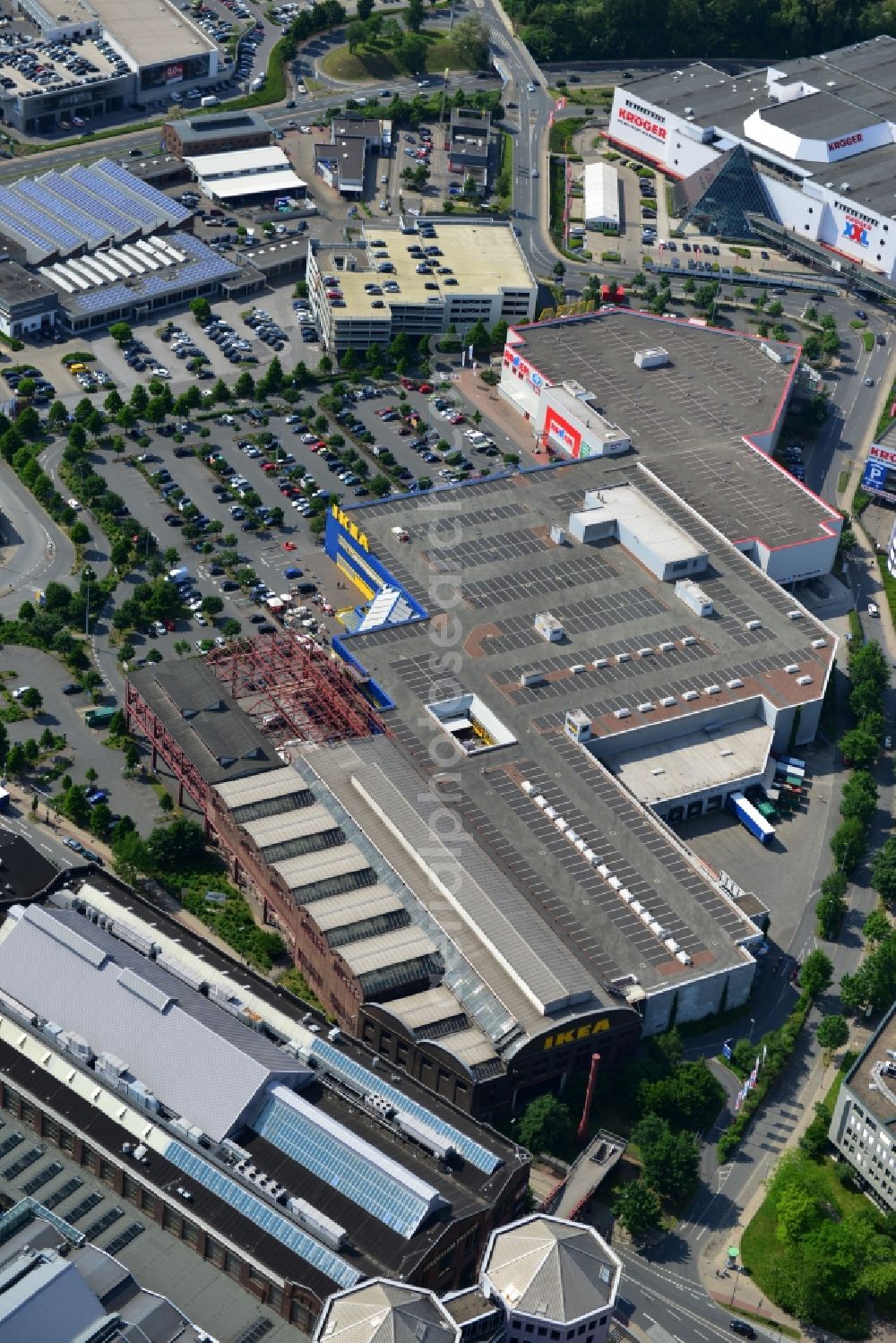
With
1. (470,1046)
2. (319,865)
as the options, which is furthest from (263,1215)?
(319,865)

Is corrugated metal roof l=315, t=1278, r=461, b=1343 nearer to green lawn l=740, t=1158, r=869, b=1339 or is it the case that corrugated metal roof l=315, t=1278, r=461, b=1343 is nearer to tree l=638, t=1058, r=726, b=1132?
green lawn l=740, t=1158, r=869, b=1339

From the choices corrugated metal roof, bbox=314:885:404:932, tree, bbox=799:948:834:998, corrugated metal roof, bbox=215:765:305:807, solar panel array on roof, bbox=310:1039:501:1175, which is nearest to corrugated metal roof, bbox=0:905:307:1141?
solar panel array on roof, bbox=310:1039:501:1175

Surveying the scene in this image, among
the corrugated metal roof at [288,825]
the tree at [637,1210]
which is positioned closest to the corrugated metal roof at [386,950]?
the corrugated metal roof at [288,825]

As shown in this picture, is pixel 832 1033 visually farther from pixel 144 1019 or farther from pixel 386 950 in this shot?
pixel 144 1019

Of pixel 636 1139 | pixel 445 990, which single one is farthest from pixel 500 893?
pixel 636 1139

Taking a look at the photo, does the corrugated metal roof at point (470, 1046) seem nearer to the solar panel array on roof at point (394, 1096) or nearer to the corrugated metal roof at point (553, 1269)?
the solar panel array on roof at point (394, 1096)

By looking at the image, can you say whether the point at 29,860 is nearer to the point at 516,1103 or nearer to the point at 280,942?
the point at 280,942
